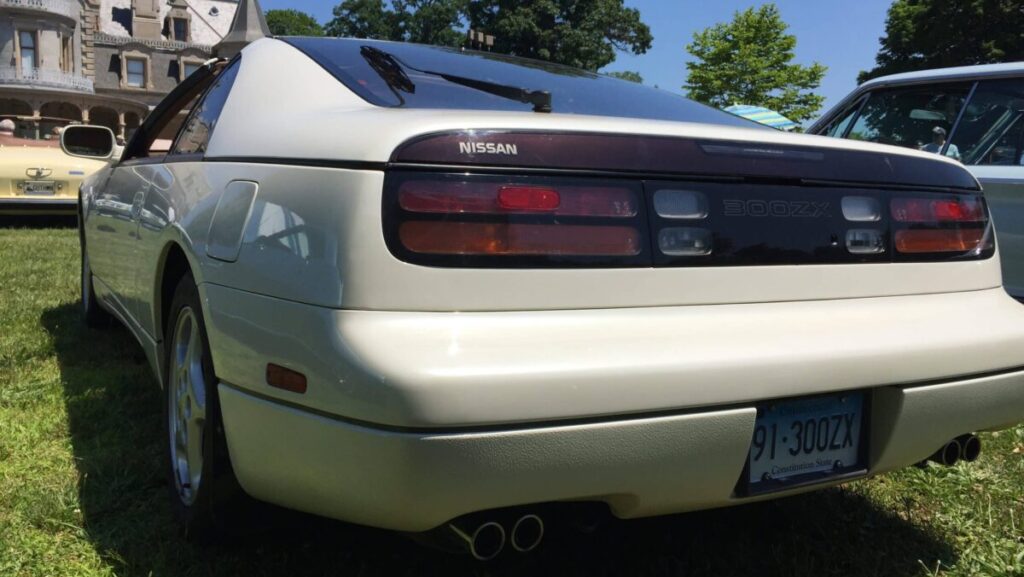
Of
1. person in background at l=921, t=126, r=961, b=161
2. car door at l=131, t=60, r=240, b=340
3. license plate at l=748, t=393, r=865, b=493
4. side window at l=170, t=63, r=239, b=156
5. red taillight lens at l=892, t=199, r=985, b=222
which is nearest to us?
license plate at l=748, t=393, r=865, b=493

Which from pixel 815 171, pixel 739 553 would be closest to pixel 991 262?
pixel 815 171

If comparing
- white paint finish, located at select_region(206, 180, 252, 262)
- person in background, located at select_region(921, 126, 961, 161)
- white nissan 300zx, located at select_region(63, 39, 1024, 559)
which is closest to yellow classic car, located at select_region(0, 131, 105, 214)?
person in background, located at select_region(921, 126, 961, 161)

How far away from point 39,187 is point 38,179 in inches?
3.8

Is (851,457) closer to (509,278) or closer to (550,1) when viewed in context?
(509,278)

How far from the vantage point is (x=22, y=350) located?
13.8 feet

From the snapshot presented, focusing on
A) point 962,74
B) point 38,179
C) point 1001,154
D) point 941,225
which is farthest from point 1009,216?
point 38,179

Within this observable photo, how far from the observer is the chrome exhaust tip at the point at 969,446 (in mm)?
2180

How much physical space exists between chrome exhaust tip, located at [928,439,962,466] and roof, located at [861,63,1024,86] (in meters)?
3.70

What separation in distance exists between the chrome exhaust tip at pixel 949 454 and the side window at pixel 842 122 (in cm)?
411

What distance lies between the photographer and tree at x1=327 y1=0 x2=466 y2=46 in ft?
189

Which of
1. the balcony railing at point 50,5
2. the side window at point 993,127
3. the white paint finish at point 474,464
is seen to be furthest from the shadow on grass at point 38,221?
the balcony railing at point 50,5

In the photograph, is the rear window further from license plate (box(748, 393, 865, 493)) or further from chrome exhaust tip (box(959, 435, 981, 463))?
chrome exhaust tip (box(959, 435, 981, 463))

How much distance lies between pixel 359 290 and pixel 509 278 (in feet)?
0.93

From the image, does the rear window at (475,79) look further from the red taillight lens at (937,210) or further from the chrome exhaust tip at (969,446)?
the chrome exhaust tip at (969,446)
